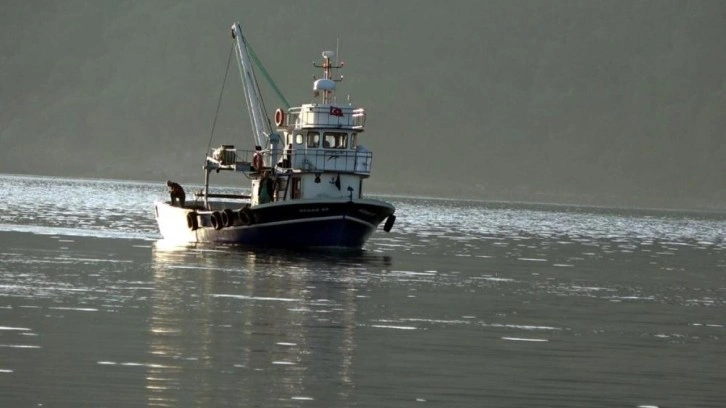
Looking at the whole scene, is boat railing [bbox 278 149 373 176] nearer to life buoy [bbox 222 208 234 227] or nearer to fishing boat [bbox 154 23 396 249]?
fishing boat [bbox 154 23 396 249]

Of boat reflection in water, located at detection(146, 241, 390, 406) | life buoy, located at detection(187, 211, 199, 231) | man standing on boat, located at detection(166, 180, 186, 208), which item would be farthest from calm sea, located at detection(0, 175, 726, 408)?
man standing on boat, located at detection(166, 180, 186, 208)

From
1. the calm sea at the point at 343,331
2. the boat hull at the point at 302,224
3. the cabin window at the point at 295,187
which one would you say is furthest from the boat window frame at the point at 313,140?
the calm sea at the point at 343,331

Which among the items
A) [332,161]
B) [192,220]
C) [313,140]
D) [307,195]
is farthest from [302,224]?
[192,220]

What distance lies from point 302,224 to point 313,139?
4.90 metres

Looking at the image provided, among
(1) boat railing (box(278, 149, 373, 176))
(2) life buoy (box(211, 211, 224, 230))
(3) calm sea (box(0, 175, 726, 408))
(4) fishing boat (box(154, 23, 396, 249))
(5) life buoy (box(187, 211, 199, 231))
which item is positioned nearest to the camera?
(3) calm sea (box(0, 175, 726, 408))

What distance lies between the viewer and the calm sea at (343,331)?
115 feet

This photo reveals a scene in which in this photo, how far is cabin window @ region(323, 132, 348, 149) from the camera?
8225 cm

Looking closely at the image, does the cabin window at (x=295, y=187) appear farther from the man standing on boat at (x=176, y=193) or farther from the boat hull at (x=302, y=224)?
the man standing on boat at (x=176, y=193)

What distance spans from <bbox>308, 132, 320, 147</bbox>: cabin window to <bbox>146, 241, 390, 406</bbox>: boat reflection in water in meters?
12.1

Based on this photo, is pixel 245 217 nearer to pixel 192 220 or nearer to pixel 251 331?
pixel 192 220

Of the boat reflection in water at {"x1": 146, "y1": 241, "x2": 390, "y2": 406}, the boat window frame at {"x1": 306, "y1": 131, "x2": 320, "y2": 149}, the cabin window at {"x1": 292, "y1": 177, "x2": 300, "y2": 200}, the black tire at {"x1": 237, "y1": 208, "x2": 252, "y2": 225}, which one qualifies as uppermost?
the boat window frame at {"x1": 306, "y1": 131, "x2": 320, "y2": 149}

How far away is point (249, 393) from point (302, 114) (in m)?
49.5

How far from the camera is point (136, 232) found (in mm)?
99938

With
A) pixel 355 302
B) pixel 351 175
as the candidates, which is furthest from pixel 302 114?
pixel 355 302
